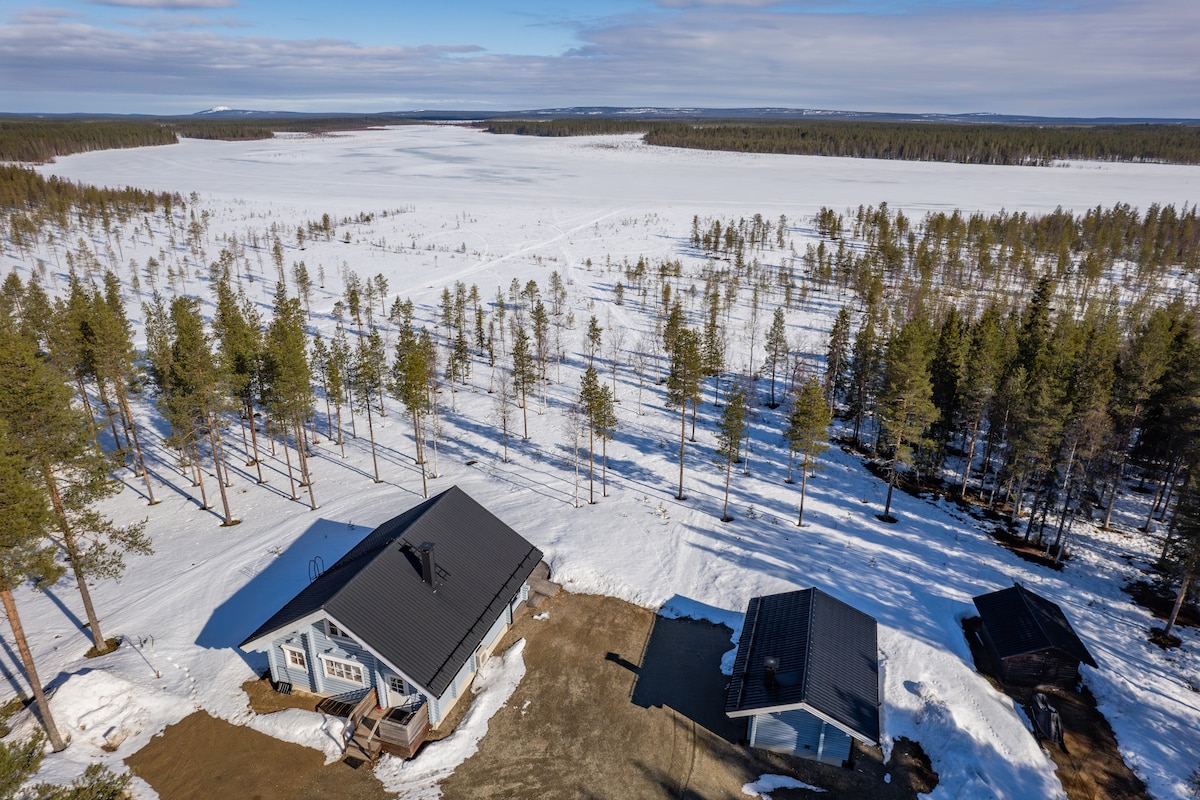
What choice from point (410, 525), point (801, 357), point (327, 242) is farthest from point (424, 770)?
point (327, 242)

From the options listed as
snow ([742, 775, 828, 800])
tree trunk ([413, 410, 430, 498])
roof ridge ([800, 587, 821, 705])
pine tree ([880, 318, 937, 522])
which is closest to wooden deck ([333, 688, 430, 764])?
snow ([742, 775, 828, 800])

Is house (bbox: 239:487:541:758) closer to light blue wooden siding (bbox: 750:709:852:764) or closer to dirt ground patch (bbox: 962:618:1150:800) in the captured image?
light blue wooden siding (bbox: 750:709:852:764)

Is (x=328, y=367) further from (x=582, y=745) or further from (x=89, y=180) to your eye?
(x=89, y=180)

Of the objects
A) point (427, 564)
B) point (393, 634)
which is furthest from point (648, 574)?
point (393, 634)

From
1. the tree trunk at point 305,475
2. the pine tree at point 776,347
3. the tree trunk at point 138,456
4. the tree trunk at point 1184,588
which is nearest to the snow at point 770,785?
the tree trunk at point 1184,588

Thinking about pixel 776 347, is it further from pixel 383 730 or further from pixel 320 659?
pixel 383 730
